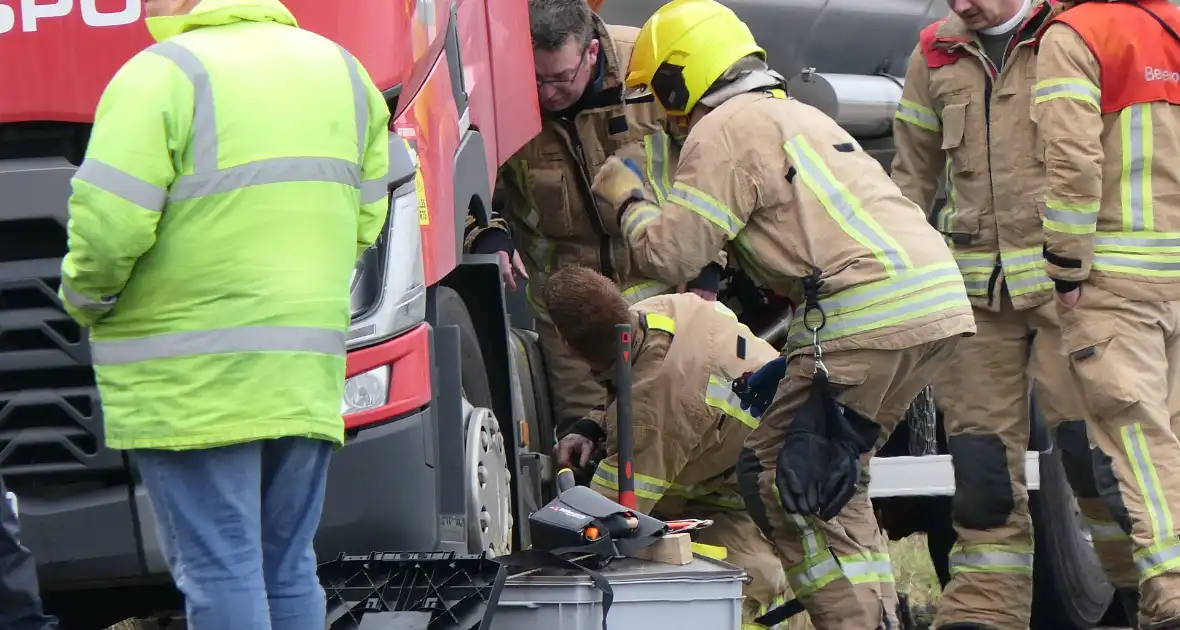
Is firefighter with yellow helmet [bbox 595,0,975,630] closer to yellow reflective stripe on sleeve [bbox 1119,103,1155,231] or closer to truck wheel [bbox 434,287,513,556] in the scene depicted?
truck wheel [bbox 434,287,513,556]

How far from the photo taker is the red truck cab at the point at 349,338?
11.9 feet

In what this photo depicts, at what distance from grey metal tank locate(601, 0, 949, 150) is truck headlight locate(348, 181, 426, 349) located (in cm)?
288

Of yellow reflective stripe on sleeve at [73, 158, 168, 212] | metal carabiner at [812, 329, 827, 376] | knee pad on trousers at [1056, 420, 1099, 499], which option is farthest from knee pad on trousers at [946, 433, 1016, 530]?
yellow reflective stripe on sleeve at [73, 158, 168, 212]

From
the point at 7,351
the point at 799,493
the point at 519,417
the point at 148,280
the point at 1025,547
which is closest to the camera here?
the point at 148,280

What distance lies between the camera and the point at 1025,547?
533cm

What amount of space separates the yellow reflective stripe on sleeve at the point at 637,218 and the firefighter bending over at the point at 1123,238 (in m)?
1.12

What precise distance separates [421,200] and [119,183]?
3.73 ft

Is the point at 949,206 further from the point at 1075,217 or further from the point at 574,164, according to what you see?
the point at 574,164

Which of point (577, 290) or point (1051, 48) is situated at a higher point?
point (1051, 48)

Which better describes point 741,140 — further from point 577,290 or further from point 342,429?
point 342,429

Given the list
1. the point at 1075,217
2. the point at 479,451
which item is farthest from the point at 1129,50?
the point at 479,451

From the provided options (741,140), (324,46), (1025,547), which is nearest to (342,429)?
(324,46)

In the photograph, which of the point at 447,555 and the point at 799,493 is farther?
the point at 799,493

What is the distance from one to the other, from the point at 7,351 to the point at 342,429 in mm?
775
